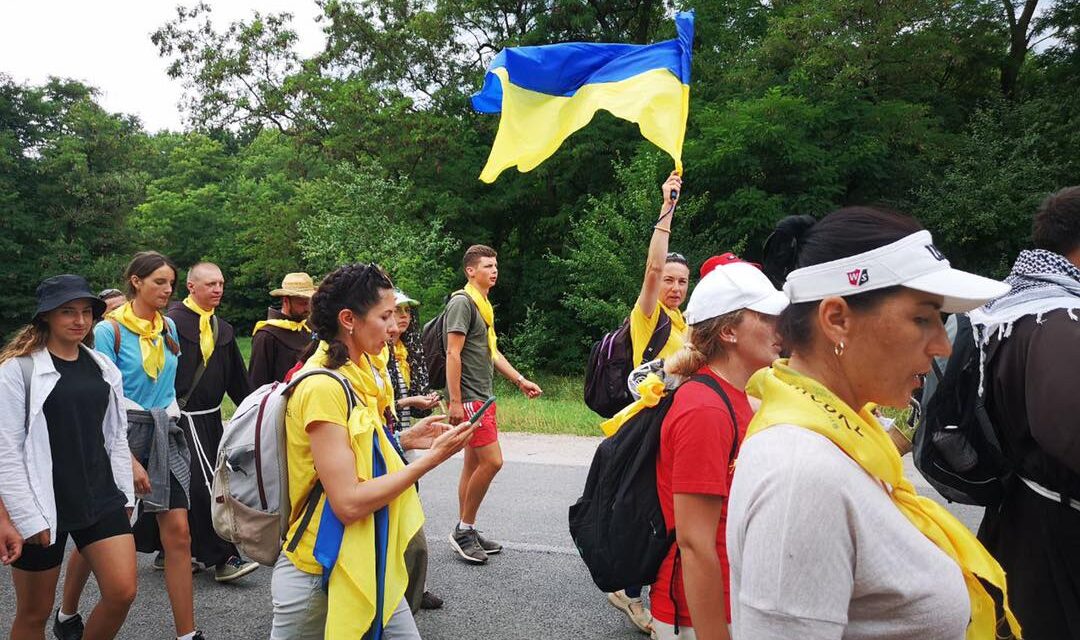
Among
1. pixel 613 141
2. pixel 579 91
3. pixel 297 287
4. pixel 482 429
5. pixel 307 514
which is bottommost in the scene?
pixel 482 429

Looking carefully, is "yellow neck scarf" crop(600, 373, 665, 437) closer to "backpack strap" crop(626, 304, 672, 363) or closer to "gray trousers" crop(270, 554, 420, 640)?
"gray trousers" crop(270, 554, 420, 640)

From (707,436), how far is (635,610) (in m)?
2.55

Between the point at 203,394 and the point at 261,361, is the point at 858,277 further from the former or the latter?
the point at 261,361

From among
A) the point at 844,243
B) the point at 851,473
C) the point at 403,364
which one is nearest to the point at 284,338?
the point at 403,364

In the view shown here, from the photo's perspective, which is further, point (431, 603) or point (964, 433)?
point (431, 603)

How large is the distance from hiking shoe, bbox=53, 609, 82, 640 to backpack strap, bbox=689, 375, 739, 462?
399cm

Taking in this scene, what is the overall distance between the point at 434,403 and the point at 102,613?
5.89 ft

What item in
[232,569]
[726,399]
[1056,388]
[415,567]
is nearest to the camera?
[1056,388]

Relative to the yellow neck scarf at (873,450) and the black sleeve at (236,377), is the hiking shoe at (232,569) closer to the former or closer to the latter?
the black sleeve at (236,377)

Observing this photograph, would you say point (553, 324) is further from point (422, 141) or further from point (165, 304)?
point (165, 304)

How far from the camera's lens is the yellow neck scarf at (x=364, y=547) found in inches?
108

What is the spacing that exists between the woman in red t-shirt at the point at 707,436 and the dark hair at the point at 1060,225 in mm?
1025

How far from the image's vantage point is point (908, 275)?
59.9 inches

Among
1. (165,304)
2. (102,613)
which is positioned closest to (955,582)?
(102,613)
